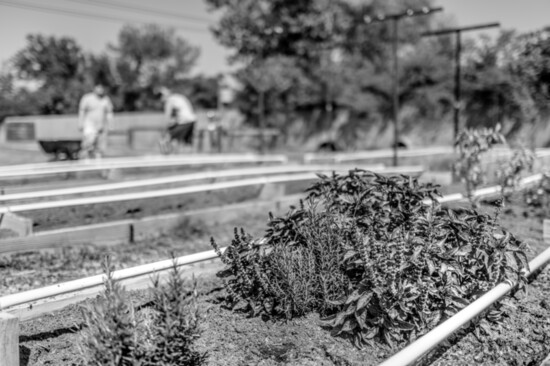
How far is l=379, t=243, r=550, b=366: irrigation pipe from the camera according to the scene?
2828 mm

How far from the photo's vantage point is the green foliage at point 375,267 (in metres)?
3.74

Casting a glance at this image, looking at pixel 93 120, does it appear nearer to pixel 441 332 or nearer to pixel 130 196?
pixel 130 196

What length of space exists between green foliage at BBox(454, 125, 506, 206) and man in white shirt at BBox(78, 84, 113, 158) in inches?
356

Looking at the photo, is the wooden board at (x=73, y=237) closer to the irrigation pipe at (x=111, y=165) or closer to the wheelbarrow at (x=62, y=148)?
the irrigation pipe at (x=111, y=165)

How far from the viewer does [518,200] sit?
8.50 metres

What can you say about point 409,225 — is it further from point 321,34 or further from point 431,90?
point 321,34

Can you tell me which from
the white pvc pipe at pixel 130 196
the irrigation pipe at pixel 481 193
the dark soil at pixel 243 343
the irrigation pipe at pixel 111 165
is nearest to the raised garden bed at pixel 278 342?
Result: the dark soil at pixel 243 343

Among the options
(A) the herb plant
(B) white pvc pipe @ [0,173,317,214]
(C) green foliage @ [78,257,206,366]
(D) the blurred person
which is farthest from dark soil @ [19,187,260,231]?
(D) the blurred person

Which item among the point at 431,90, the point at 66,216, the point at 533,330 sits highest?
the point at 431,90

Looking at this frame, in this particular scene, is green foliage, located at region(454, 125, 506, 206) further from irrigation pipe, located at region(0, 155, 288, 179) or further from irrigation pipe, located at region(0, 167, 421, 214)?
irrigation pipe, located at region(0, 155, 288, 179)

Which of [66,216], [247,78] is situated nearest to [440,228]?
[66,216]

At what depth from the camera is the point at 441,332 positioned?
3.22m

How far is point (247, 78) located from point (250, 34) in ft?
22.0

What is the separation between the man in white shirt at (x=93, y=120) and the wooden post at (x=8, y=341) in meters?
11.5
